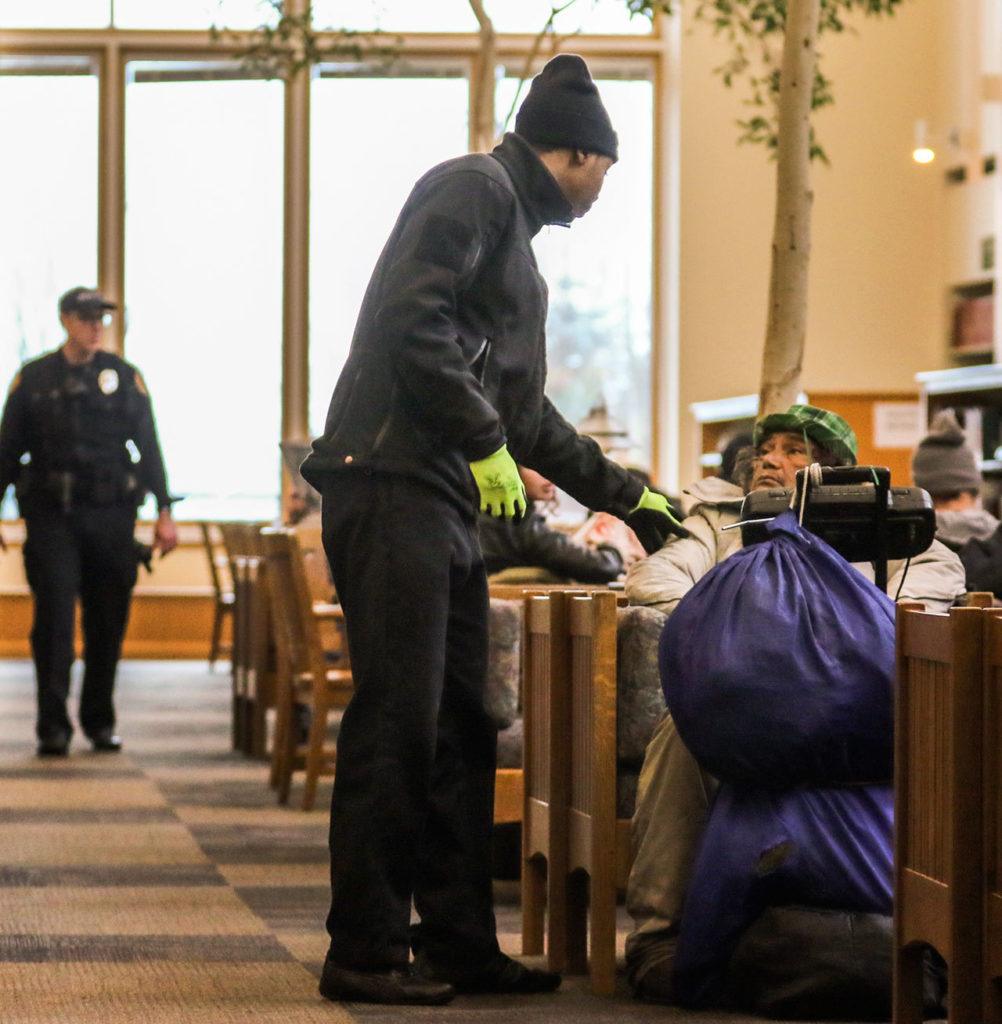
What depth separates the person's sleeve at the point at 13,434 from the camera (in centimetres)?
720

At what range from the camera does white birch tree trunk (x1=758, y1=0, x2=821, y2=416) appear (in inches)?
219

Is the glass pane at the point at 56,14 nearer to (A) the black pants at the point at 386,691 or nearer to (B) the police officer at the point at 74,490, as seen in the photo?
(B) the police officer at the point at 74,490

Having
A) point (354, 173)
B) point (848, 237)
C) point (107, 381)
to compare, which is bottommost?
point (107, 381)

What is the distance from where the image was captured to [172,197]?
14.0 metres

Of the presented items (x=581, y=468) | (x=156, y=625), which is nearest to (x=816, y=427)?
(x=581, y=468)

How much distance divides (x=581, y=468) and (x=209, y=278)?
11.0m

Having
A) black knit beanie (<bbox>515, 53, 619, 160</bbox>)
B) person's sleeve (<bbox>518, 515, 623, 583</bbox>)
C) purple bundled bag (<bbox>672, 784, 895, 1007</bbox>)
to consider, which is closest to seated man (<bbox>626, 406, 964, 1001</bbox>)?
purple bundled bag (<bbox>672, 784, 895, 1007</bbox>)

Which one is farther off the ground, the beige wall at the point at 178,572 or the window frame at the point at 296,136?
the window frame at the point at 296,136

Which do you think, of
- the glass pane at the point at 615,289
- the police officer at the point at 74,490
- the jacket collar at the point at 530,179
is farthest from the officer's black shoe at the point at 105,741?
the glass pane at the point at 615,289

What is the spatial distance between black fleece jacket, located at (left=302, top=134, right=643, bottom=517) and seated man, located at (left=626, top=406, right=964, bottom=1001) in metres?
0.51

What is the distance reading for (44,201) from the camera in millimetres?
14031

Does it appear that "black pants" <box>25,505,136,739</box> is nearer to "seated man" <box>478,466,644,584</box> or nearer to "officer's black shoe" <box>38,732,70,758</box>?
"officer's black shoe" <box>38,732,70,758</box>

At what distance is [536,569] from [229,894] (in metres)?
1.59

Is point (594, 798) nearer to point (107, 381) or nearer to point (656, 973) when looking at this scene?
point (656, 973)
